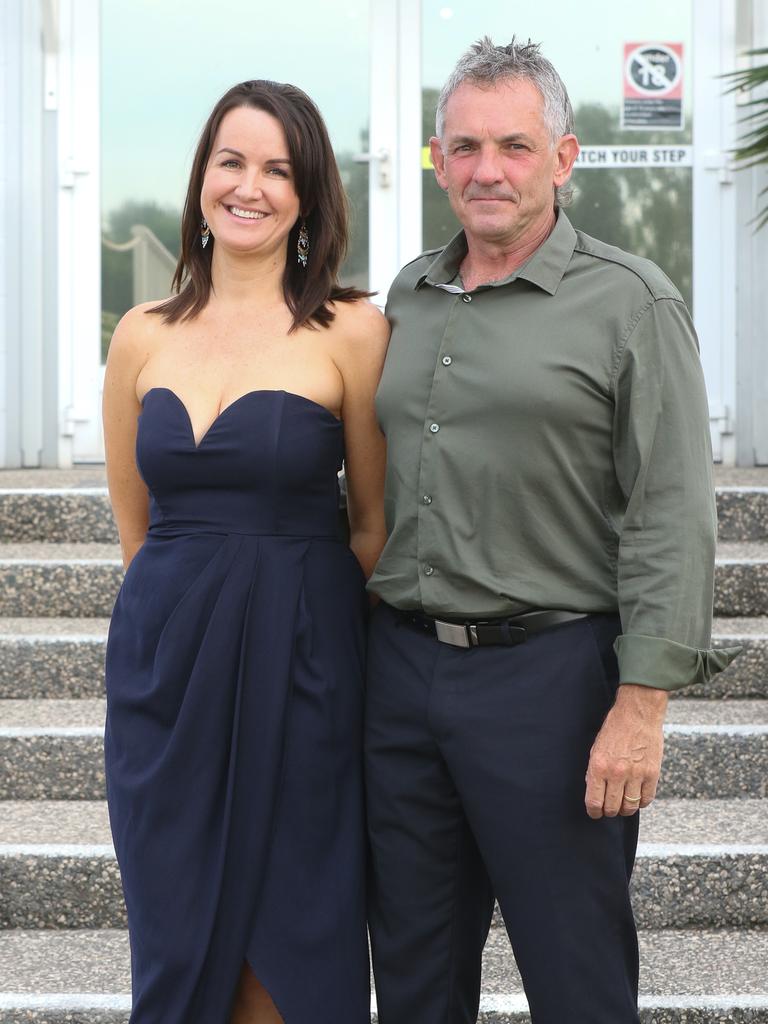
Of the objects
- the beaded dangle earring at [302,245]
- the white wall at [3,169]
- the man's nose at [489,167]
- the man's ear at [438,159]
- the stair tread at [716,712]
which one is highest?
the white wall at [3,169]

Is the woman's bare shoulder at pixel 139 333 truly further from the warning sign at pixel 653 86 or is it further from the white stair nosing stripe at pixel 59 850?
the warning sign at pixel 653 86

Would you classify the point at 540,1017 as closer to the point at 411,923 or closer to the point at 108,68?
the point at 411,923

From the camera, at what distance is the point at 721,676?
387 cm

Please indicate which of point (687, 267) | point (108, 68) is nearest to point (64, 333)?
point (108, 68)

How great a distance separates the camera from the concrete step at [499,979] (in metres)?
2.75

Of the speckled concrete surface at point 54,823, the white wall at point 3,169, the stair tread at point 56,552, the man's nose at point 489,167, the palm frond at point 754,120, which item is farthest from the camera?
the white wall at point 3,169

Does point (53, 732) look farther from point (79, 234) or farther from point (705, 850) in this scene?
point (79, 234)

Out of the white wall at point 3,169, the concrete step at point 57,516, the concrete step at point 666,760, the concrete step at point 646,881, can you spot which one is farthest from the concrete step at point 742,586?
the white wall at point 3,169

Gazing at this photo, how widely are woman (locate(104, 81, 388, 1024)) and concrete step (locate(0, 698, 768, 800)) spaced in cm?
124

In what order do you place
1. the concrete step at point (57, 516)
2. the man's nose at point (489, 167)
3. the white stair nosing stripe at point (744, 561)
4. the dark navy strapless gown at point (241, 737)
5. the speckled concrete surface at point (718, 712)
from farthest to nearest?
the concrete step at point (57, 516) → the white stair nosing stripe at point (744, 561) → the speckled concrete surface at point (718, 712) → the dark navy strapless gown at point (241, 737) → the man's nose at point (489, 167)

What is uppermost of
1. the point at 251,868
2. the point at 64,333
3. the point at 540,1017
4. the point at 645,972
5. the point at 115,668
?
the point at 64,333

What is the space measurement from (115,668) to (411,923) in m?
0.65

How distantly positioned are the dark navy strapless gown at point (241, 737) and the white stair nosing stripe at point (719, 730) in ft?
4.76

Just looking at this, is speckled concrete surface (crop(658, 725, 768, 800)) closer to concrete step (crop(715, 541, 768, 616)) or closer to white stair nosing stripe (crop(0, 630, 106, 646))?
concrete step (crop(715, 541, 768, 616))
